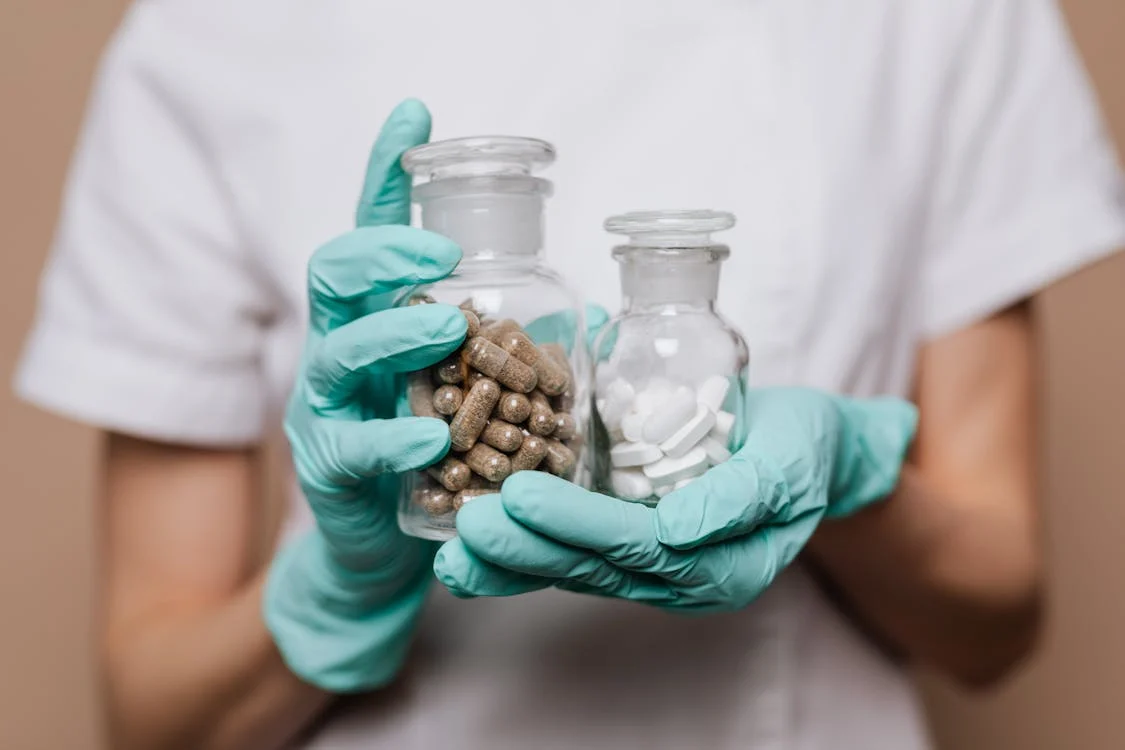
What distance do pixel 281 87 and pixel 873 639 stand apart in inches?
27.2

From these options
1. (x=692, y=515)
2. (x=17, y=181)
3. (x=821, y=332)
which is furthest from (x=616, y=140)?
(x=17, y=181)

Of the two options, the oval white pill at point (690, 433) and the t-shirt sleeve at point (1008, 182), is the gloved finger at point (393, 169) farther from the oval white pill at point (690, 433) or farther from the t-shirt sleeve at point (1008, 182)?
the t-shirt sleeve at point (1008, 182)

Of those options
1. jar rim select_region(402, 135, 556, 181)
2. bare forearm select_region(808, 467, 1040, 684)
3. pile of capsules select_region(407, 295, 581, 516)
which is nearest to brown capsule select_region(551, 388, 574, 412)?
pile of capsules select_region(407, 295, 581, 516)

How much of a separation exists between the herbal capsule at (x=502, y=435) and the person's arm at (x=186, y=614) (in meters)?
0.37

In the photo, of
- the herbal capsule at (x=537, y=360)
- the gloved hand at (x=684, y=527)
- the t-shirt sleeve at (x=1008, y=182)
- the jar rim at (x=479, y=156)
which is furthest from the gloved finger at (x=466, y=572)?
the t-shirt sleeve at (x=1008, y=182)

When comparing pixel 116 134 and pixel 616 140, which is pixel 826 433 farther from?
pixel 116 134

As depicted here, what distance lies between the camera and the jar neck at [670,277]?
0.66m

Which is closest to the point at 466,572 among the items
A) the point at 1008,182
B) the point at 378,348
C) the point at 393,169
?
the point at 378,348

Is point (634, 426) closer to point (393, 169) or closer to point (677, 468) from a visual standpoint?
point (677, 468)

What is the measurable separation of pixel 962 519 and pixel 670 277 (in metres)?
0.40

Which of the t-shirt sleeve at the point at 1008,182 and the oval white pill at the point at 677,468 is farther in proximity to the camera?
the t-shirt sleeve at the point at 1008,182

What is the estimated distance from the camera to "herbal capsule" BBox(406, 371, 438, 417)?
0.64 m

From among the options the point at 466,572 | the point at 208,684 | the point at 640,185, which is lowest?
the point at 208,684

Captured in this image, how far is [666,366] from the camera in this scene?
69 cm
